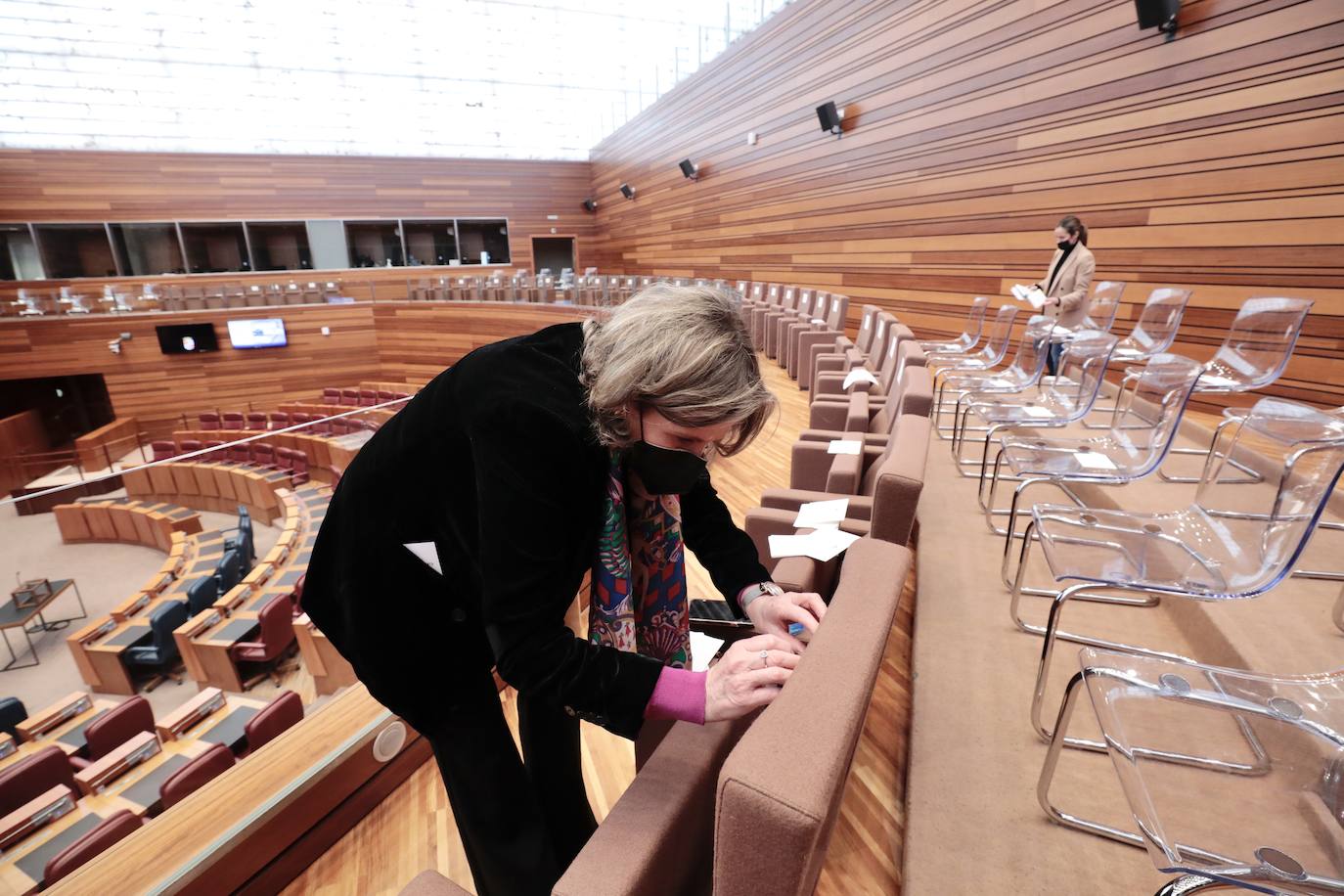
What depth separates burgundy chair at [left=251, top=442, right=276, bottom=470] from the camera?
167 inches

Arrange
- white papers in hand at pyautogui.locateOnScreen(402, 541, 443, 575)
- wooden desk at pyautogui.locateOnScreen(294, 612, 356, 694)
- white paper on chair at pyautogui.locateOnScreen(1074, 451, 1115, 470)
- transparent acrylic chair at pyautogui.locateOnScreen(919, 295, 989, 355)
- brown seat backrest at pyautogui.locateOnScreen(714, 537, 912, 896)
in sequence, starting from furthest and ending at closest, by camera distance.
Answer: transparent acrylic chair at pyautogui.locateOnScreen(919, 295, 989, 355) → wooden desk at pyautogui.locateOnScreen(294, 612, 356, 694) → white paper on chair at pyautogui.locateOnScreen(1074, 451, 1115, 470) → white papers in hand at pyautogui.locateOnScreen(402, 541, 443, 575) → brown seat backrest at pyautogui.locateOnScreen(714, 537, 912, 896)

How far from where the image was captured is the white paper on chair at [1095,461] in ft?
3.90

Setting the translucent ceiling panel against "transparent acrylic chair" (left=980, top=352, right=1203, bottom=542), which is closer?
"transparent acrylic chair" (left=980, top=352, right=1203, bottom=542)

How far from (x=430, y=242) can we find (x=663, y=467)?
9.06 meters

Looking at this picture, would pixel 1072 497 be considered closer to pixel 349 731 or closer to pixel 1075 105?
pixel 349 731

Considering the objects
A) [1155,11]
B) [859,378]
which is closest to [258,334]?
[859,378]

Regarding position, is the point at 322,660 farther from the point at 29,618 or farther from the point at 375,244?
the point at 375,244

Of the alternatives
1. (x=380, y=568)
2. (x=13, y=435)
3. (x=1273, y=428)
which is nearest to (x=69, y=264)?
(x=13, y=435)

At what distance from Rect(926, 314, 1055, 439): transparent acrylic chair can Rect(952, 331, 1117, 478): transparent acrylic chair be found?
0.11 feet

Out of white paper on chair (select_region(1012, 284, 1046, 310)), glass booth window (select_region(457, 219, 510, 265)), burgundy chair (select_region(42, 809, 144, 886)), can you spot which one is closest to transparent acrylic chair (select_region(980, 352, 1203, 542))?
white paper on chair (select_region(1012, 284, 1046, 310))

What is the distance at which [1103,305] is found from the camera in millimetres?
2246

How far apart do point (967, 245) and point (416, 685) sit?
325cm

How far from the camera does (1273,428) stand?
41.4 inches

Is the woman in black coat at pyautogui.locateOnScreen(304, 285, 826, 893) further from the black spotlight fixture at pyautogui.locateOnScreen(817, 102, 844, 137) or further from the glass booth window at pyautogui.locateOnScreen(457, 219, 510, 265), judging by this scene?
the glass booth window at pyautogui.locateOnScreen(457, 219, 510, 265)
